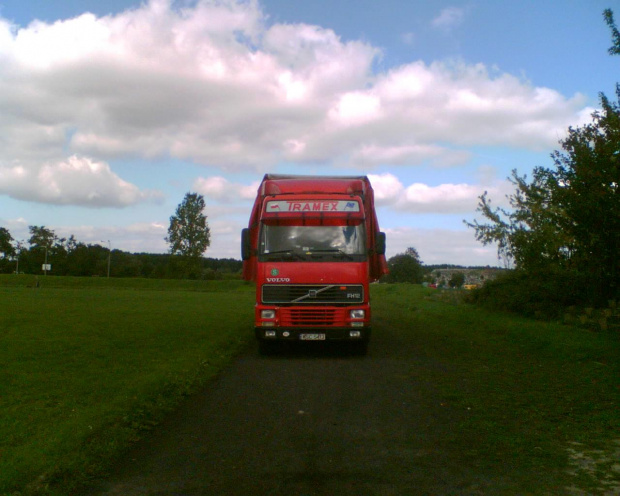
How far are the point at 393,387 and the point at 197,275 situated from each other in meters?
89.4

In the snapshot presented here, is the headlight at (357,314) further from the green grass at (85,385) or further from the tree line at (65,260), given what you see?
the tree line at (65,260)

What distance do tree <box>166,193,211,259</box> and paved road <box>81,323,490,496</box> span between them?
87787 mm

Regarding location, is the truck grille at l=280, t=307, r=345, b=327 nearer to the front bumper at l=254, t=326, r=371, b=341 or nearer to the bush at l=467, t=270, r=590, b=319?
the front bumper at l=254, t=326, r=371, b=341

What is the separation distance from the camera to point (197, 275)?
96.2 m

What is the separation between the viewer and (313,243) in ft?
40.0

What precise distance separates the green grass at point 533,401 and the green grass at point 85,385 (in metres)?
3.39

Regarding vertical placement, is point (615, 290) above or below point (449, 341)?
above

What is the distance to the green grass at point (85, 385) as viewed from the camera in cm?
508

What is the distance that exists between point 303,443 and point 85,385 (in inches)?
165

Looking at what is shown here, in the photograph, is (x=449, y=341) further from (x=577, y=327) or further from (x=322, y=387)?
(x=322, y=387)

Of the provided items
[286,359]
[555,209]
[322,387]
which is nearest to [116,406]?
[322,387]

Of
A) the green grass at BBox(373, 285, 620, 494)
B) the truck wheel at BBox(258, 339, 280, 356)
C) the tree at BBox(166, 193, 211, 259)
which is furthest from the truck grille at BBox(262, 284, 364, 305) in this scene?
the tree at BBox(166, 193, 211, 259)

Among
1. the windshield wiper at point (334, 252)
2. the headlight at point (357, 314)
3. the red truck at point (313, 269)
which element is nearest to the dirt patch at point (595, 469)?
the headlight at point (357, 314)

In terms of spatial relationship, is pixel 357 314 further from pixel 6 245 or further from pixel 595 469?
pixel 6 245
